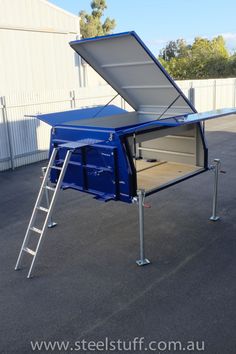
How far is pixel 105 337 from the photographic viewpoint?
3492 mm

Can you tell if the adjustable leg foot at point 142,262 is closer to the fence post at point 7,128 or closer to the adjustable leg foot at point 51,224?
the adjustable leg foot at point 51,224

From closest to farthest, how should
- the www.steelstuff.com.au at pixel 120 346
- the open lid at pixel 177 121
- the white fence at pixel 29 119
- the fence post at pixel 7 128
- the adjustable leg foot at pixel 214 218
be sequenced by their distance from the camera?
1. the www.steelstuff.com.au at pixel 120 346
2. the open lid at pixel 177 121
3. the adjustable leg foot at pixel 214 218
4. the fence post at pixel 7 128
5. the white fence at pixel 29 119

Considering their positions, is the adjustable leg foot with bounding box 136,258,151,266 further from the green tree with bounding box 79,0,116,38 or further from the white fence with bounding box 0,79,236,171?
the green tree with bounding box 79,0,116,38

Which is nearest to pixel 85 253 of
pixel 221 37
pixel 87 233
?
pixel 87 233

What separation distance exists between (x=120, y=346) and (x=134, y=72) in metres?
3.67

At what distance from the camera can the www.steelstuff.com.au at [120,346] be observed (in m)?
3.33

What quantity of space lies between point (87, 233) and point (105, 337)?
8.05 ft

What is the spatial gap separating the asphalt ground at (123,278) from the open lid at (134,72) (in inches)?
73.5

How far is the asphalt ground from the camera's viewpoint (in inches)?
140

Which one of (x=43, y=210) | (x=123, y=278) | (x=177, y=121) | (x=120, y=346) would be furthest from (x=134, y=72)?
(x=120, y=346)

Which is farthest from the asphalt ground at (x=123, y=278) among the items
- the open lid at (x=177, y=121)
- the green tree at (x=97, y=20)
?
the green tree at (x=97, y=20)

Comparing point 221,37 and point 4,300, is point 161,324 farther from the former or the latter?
point 221,37

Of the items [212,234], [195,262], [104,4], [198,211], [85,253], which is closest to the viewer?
[195,262]

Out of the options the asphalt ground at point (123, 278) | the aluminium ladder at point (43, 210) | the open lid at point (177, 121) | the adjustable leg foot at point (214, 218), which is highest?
the open lid at point (177, 121)
